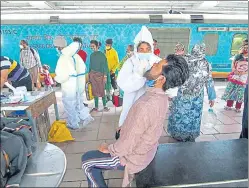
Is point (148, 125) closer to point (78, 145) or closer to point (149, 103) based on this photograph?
point (149, 103)

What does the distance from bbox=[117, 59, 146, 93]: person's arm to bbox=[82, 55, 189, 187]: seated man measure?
24.0 inches

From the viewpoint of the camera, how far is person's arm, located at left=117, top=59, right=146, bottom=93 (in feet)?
6.61

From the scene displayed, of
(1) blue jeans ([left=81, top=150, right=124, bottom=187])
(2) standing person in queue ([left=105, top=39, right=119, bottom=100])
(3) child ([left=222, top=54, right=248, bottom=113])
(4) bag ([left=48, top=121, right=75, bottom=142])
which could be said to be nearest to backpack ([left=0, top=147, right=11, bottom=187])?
(1) blue jeans ([left=81, top=150, right=124, bottom=187])

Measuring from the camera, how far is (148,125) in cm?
133

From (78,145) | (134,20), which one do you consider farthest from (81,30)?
(78,145)

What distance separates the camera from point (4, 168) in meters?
0.89

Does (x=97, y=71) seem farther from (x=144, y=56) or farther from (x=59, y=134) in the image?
(x=144, y=56)

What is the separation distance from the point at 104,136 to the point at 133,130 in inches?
75.5

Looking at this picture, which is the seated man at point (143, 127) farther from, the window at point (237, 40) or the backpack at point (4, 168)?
the window at point (237, 40)

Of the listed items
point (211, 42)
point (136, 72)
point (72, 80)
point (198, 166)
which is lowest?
point (198, 166)

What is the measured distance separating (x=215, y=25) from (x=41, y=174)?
6.50 meters

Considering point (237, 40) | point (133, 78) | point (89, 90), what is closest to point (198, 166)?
point (133, 78)

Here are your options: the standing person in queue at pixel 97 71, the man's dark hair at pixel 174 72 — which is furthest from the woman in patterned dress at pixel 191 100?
the standing person in queue at pixel 97 71

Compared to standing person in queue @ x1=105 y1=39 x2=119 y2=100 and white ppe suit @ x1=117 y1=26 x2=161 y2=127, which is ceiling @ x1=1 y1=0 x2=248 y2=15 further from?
white ppe suit @ x1=117 y1=26 x2=161 y2=127
